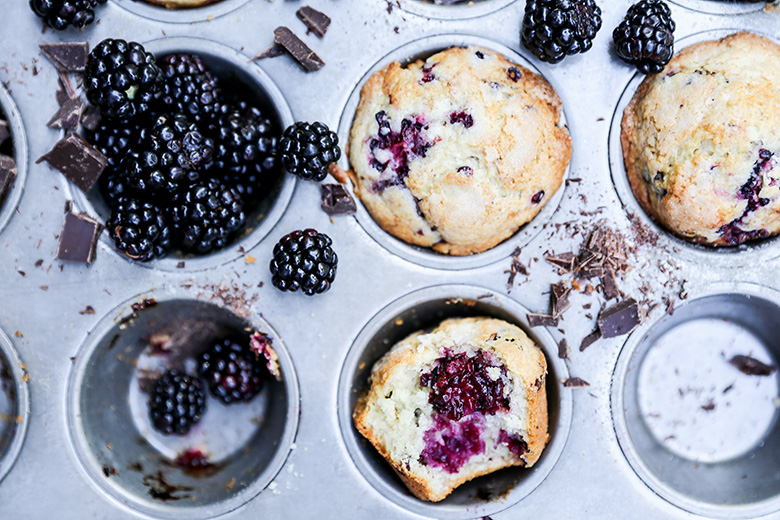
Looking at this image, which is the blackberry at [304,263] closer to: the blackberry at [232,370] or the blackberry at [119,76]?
the blackberry at [232,370]

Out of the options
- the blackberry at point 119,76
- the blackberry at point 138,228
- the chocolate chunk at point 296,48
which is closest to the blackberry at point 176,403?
the blackberry at point 138,228

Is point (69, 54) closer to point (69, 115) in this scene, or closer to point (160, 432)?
point (69, 115)

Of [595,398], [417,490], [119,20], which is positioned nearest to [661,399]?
[595,398]

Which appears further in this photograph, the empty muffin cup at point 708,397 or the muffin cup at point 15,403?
the empty muffin cup at point 708,397

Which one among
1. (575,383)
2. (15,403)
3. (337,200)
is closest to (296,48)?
(337,200)

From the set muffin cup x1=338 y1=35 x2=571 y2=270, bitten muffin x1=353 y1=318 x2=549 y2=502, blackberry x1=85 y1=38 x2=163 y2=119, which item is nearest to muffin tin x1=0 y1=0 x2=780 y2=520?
muffin cup x1=338 y1=35 x2=571 y2=270

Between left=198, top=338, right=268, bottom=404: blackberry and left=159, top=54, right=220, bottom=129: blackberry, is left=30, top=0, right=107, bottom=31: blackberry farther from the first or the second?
left=198, top=338, right=268, bottom=404: blackberry

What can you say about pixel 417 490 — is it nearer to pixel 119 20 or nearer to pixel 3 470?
pixel 3 470
